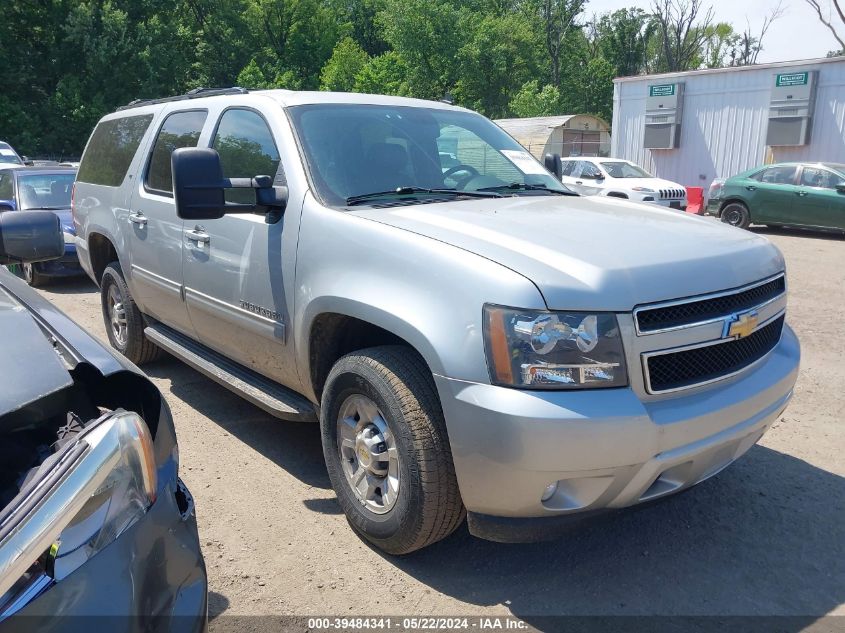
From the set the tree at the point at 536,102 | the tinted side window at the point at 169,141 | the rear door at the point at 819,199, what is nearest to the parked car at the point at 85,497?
the tinted side window at the point at 169,141

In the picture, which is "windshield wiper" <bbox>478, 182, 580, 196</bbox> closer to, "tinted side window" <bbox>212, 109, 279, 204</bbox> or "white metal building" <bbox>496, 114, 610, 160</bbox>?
"tinted side window" <bbox>212, 109, 279, 204</bbox>

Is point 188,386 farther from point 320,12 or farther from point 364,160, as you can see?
point 320,12

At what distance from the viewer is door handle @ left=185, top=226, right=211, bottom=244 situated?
394cm

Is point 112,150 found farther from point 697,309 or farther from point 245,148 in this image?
point 697,309

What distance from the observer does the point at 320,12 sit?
49438 mm

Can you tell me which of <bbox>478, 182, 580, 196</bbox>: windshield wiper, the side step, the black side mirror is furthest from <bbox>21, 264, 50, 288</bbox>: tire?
<bbox>478, 182, 580, 196</bbox>: windshield wiper

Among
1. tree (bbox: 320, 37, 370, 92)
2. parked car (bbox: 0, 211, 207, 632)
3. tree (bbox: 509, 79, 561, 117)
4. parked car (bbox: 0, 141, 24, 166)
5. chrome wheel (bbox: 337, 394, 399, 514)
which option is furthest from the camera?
tree (bbox: 320, 37, 370, 92)

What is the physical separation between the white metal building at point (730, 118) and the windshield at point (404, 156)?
729 inches

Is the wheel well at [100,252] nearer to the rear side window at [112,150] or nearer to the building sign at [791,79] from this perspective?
the rear side window at [112,150]

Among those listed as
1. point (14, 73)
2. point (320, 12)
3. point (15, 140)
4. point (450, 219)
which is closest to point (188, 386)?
point (450, 219)

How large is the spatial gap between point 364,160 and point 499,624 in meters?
2.25

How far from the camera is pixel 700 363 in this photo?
2.59 metres

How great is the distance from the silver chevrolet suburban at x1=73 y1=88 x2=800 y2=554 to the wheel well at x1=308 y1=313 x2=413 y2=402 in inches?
0.4

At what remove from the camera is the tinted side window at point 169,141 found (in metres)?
4.38
